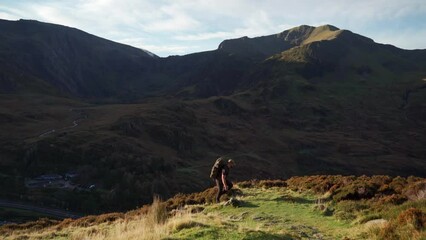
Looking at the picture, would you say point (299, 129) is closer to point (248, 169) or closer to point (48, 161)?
point (248, 169)

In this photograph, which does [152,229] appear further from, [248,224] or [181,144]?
[181,144]

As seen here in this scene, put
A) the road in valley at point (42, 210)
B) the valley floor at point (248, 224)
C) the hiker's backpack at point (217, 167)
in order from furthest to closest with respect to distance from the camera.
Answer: the road in valley at point (42, 210) → the hiker's backpack at point (217, 167) → the valley floor at point (248, 224)

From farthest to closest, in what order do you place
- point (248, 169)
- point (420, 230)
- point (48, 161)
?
1. point (248, 169)
2. point (48, 161)
3. point (420, 230)

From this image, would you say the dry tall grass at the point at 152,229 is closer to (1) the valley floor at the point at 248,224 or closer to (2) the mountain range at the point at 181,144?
(1) the valley floor at the point at 248,224

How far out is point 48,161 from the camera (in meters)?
105

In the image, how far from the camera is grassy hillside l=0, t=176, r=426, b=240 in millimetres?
11875

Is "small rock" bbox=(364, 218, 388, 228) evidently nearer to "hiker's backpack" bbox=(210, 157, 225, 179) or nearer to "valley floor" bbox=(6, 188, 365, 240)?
"valley floor" bbox=(6, 188, 365, 240)

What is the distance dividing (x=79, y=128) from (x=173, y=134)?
91.5 feet

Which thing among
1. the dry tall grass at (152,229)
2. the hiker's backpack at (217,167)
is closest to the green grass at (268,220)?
the dry tall grass at (152,229)

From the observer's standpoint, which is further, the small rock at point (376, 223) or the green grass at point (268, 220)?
the small rock at point (376, 223)

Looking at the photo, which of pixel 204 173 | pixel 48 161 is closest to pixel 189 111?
pixel 204 173

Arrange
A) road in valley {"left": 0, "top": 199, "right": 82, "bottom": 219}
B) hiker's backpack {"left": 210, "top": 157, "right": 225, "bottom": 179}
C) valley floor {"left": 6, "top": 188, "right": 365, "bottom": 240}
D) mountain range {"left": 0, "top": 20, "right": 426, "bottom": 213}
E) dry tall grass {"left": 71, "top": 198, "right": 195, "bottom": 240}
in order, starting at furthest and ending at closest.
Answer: mountain range {"left": 0, "top": 20, "right": 426, "bottom": 213} → road in valley {"left": 0, "top": 199, "right": 82, "bottom": 219} → hiker's backpack {"left": 210, "top": 157, "right": 225, "bottom": 179} → valley floor {"left": 6, "top": 188, "right": 365, "bottom": 240} → dry tall grass {"left": 71, "top": 198, "right": 195, "bottom": 240}

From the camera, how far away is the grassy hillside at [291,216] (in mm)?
11875

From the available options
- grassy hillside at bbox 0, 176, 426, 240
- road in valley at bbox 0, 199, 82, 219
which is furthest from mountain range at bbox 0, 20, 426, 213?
grassy hillside at bbox 0, 176, 426, 240
